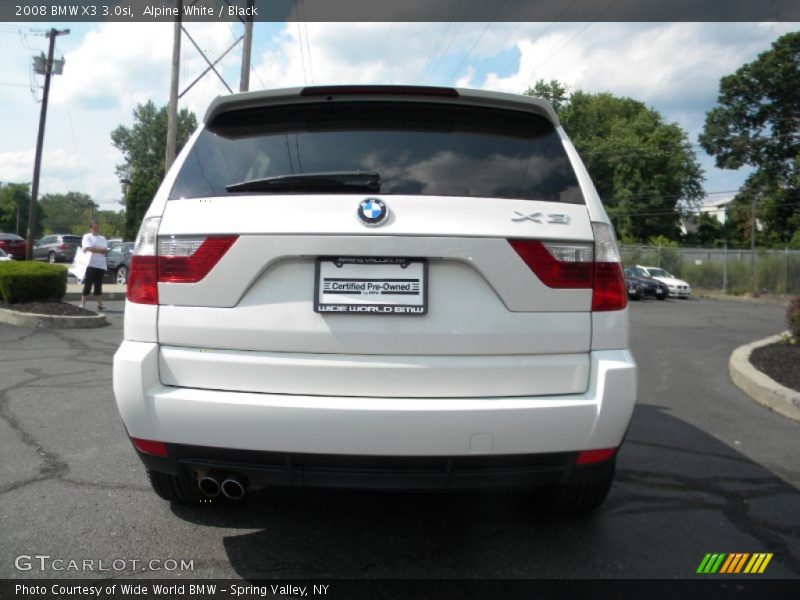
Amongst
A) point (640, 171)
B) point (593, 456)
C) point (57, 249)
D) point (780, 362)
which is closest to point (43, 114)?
point (57, 249)

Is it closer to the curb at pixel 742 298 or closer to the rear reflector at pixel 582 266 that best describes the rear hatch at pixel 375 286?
the rear reflector at pixel 582 266

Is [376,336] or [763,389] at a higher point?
[376,336]

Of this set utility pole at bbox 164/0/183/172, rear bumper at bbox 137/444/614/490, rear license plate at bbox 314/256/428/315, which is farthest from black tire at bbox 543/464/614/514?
utility pole at bbox 164/0/183/172

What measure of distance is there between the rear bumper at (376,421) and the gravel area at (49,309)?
8.86m

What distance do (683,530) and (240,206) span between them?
2.53 metres

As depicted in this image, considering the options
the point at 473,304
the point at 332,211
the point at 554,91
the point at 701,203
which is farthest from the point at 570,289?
the point at 701,203

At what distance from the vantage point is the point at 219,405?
2303 millimetres

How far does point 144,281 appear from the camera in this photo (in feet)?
8.10

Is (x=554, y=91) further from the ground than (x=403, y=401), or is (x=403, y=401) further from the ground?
(x=554, y=91)

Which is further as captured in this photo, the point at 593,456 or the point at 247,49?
the point at 247,49

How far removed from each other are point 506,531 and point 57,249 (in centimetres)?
3973

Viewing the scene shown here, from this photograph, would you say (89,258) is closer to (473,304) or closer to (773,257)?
(473,304)

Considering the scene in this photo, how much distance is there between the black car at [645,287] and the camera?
2869cm

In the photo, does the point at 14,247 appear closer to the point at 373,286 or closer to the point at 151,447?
the point at 151,447
